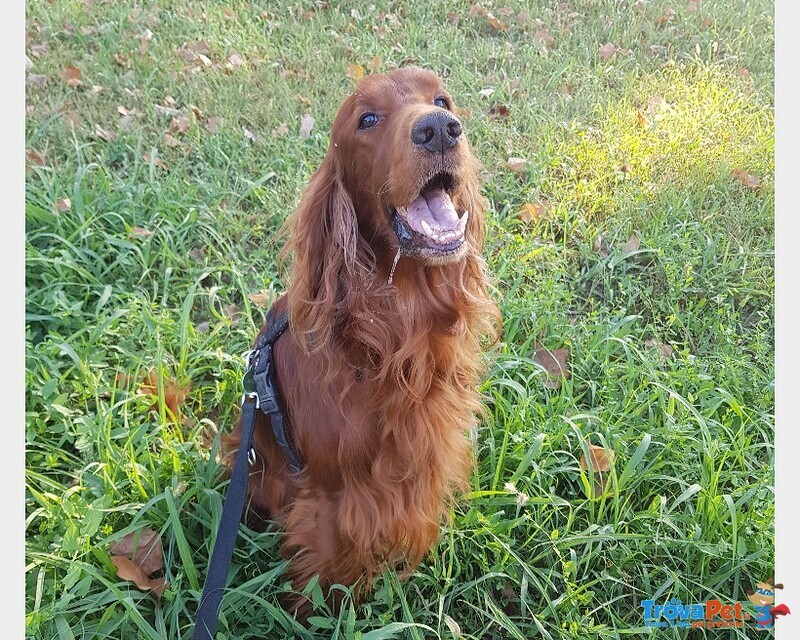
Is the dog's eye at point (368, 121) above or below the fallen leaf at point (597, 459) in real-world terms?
above

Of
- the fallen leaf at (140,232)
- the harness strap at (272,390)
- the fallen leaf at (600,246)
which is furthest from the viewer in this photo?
the fallen leaf at (600,246)

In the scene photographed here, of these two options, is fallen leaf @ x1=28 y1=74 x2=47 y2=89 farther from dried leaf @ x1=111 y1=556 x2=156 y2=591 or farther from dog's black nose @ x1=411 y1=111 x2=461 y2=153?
dog's black nose @ x1=411 y1=111 x2=461 y2=153

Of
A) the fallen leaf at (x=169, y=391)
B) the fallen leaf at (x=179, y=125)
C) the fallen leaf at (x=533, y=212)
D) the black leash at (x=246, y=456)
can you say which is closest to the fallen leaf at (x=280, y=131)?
the fallen leaf at (x=179, y=125)

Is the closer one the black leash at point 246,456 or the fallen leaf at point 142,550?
the black leash at point 246,456

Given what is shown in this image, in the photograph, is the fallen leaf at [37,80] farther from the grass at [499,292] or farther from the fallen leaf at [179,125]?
the fallen leaf at [179,125]

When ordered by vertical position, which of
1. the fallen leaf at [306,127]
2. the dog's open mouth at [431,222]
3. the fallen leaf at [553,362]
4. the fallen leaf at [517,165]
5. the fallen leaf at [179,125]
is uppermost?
the dog's open mouth at [431,222]

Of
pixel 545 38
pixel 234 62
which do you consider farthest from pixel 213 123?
pixel 545 38

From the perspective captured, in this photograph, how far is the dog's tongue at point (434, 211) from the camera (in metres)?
1.67

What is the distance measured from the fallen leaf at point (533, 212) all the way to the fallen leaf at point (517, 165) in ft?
1.15

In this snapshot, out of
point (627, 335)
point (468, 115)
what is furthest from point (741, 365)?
point (468, 115)

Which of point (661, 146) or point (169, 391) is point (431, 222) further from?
point (661, 146)

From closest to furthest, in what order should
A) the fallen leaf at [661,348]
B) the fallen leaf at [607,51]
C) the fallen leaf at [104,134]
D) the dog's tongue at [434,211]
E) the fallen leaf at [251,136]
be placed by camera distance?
the dog's tongue at [434,211] < the fallen leaf at [661,348] < the fallen leaf at [104,134] < the fallen leaf at [251,136] < the fallen leaf at [607,51]

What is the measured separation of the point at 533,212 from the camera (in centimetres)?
355

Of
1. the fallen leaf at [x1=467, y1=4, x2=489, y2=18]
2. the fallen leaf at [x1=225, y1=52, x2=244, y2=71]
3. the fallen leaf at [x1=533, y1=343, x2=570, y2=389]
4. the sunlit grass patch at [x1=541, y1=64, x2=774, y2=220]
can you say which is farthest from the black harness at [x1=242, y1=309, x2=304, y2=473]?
the fallen leaf at [x1=467, y1=4, x2=489, y2=18]
